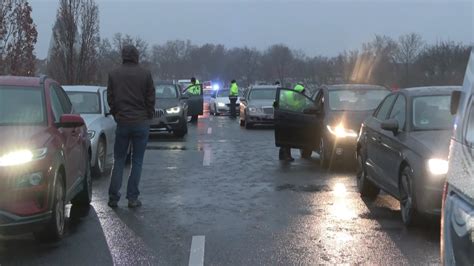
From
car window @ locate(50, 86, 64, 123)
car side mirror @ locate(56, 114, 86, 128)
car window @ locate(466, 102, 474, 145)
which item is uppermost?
car window @ locate(466, 102, 474, 145)

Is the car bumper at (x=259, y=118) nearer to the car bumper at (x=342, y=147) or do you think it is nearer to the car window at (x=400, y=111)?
the car bumper at (x=342, y=147)

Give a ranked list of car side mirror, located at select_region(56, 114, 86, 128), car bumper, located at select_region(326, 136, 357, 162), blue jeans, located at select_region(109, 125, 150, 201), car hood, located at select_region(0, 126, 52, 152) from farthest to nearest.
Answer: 1. car bumper, located at select_region(326, 136, 357, 162)
2. blue jeans, located at select_region(109, 125, 150, 201)
3. car side mirror, located at select_region(56, 114, 86, 128)
4. car hood, located at select_region(0, 126, 52, 152)

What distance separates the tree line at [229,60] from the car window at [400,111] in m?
9.99

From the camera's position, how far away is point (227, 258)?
17.6 ft

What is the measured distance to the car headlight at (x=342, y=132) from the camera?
10.8 meters

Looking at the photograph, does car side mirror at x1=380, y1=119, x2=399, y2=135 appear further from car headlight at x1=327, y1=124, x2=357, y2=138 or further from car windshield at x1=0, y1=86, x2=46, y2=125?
car windshield at x1=0, y1=86, x2=46, y2=125

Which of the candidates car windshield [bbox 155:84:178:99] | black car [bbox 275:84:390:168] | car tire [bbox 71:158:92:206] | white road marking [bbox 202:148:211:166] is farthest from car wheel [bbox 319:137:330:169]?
car windshield [bbox 155:84:178:99]

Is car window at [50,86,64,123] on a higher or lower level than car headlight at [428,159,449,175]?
higher

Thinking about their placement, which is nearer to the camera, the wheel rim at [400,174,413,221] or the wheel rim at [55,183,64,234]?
the wheel rim at [55,183,64,234]

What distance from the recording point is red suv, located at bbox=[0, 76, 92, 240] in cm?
504

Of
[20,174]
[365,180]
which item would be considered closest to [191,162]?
[365,180]

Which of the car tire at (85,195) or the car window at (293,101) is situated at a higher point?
the car window at (293,101)

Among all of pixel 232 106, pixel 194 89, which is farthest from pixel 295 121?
pixel 232 106

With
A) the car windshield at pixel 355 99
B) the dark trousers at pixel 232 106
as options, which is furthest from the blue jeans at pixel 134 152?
the dark trousers at pixel 232 106
